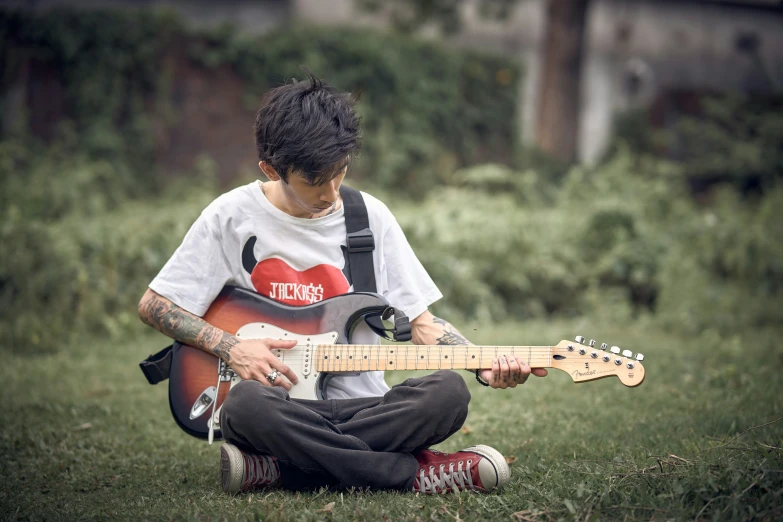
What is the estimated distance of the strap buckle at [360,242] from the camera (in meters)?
3.57

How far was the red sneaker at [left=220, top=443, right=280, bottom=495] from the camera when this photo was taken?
3262mm

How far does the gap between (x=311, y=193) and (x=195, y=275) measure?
2.07 feet

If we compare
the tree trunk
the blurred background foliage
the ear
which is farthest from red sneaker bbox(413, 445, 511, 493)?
the tree trunk

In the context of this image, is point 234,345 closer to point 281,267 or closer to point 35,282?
point 281,267

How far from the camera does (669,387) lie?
5.44 metres

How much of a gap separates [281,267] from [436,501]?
1207 mm

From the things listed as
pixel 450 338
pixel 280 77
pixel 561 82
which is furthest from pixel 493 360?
pixel 561 82

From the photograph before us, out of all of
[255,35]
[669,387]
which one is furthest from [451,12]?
[669,387]

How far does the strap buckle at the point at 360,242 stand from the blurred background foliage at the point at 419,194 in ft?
13.0

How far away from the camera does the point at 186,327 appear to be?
3.47 m

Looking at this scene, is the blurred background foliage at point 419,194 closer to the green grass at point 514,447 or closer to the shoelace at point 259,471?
the green grass at point 514,447

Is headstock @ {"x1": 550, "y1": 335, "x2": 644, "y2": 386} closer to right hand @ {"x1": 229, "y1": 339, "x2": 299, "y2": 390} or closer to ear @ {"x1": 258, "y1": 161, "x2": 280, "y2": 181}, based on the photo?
right hand @ {"x1": 229, "y1": 339, "x2": 299, "y2": 390}

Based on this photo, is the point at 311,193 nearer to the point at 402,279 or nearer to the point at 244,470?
the point at 402,279

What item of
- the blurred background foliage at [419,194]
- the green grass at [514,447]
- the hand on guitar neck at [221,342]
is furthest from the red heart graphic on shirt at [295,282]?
the blurred background foliage at [419,194]
